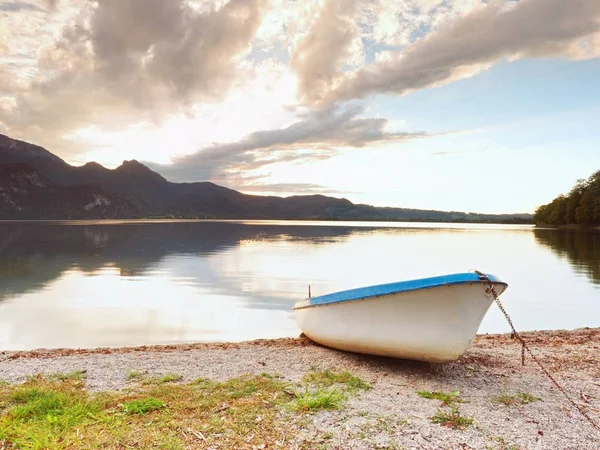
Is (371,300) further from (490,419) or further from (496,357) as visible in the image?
(496,357)

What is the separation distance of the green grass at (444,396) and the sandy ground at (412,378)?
6.0 inches

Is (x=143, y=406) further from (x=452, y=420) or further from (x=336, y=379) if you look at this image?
(x=452, y=420)

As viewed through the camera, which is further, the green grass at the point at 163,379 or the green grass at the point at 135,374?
the green grass at the point at 135,374

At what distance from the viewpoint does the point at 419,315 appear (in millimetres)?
8398

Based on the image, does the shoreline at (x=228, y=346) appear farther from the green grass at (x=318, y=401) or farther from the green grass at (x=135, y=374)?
the green grass at (x=318, y=401)

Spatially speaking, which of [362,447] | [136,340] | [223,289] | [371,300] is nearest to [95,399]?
[362,447]

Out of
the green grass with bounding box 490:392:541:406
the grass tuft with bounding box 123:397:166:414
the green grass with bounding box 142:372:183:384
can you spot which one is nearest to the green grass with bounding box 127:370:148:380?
the green grass with bounding box 142:372:183:384

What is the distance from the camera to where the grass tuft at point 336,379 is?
818 centimetres

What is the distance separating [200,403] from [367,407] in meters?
2.86

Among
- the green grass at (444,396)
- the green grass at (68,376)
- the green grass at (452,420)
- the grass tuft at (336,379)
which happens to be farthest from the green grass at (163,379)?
the green grass at (452,420)

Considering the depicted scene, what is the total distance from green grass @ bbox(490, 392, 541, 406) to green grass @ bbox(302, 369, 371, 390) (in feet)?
7.77

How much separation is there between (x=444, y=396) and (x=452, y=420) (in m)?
1.10

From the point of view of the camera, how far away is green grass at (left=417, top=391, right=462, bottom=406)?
7.32m

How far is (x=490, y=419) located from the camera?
21.6 ft
